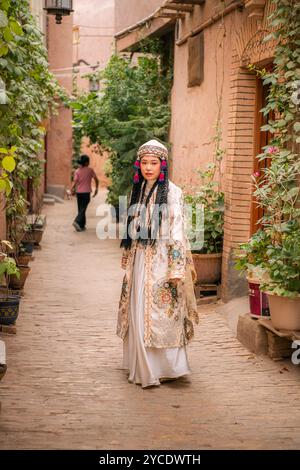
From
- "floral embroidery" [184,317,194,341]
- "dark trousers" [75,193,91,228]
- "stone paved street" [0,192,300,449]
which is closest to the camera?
"stone paved street" [0,192,300,449]

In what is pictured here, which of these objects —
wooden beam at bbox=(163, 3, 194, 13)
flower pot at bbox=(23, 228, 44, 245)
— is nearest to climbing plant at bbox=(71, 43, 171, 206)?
flower pot at bbox=(23, 228, 44, 245)

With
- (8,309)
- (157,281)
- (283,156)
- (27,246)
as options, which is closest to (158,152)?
(157,281)

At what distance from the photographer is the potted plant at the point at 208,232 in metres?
9.59

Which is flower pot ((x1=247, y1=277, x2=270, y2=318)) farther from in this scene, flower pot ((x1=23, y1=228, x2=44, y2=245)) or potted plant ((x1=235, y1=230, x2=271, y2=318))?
flower pot ((x1=23, y1=228, x2=44, y2=245))

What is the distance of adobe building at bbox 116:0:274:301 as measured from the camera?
8.95 metres

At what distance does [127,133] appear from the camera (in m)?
14.4

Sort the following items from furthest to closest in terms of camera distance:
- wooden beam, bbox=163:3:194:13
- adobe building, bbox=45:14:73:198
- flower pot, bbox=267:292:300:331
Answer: adobe building, bbox=45:14:73:198
wooden beam, bbox=163:3:194:13
flower pot, bbox=267:292:300:331

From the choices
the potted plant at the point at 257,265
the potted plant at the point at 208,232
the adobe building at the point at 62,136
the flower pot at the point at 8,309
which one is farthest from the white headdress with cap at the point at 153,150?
the adobe building at the point at 62,136

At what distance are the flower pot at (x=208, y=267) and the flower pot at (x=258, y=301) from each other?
218 centimetres

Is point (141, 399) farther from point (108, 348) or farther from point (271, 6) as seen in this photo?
point (271, 6)

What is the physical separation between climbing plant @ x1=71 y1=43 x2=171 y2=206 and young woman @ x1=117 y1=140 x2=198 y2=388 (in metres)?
7.53

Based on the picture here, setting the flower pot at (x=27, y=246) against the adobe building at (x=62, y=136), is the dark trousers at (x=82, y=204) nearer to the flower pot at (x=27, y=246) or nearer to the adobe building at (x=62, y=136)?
the flower pot at (x=27, y=246)

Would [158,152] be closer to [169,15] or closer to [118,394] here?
[118,394]

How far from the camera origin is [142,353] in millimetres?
6270
